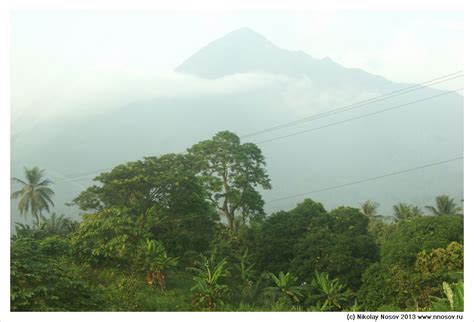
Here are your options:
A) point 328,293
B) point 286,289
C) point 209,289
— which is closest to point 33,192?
point 209,289

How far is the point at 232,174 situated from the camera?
52.2ft

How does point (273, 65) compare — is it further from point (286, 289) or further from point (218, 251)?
point (286, 289)

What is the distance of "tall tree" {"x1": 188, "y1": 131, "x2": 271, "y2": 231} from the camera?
15495 mm

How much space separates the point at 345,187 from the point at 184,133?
6.78 meters

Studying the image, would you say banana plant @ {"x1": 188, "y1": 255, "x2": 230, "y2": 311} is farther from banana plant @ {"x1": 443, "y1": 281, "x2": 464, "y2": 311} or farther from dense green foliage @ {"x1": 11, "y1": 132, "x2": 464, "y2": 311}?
banana plant @ {"x1": 443, "y1": 281, "x2": 464, "y2": 311}

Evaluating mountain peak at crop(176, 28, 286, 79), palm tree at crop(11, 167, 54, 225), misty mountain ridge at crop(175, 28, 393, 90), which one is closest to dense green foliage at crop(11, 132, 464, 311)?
palm tree at crop(11, 167, 54, 225)

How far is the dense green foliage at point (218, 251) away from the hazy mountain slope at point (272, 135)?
1.25m

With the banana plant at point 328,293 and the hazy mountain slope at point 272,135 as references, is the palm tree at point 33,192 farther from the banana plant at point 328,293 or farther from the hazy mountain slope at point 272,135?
the banana plant at point 328,293

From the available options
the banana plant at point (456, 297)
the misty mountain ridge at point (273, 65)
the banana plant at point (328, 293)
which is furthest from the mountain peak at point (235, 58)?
the banana plant at point (456, 297)

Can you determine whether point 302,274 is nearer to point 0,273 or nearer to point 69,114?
point 0,273

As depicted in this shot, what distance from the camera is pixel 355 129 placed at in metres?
28.5

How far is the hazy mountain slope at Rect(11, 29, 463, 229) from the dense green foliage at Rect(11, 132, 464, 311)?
1.25 meters

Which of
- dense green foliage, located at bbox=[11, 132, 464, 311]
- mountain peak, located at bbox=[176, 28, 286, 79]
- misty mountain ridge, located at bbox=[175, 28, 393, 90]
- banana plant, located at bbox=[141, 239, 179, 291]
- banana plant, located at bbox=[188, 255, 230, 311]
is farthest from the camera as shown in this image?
mountain peak, located at bbox=[176, 28, 286, 79]
